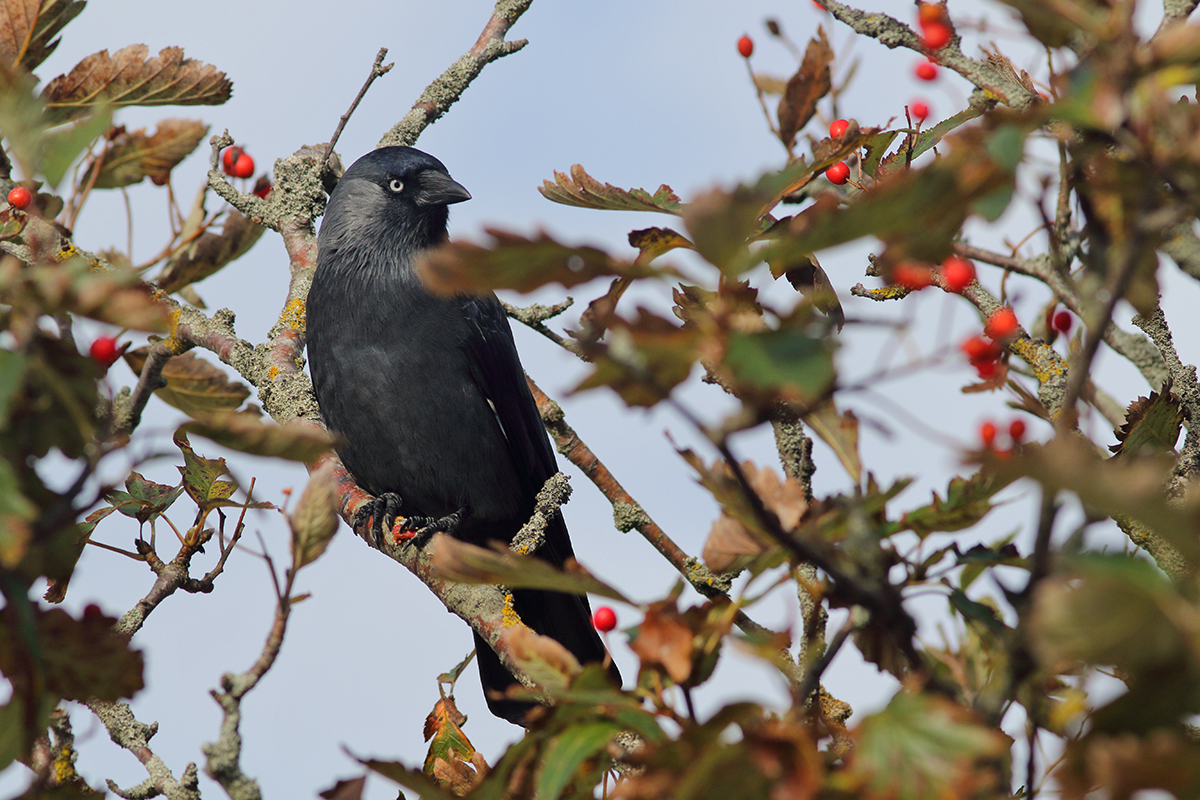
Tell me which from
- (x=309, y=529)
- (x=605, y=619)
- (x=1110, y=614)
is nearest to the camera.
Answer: (x=1110, y=614)

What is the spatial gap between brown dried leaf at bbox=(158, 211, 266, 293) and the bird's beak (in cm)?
173

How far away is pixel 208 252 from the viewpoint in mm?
3672

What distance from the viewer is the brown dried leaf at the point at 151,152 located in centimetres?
317

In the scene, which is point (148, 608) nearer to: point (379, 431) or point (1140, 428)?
point (379, 431)

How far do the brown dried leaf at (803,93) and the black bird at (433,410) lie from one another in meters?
3.02

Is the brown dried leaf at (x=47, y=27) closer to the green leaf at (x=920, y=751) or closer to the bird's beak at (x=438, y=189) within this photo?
the bird's beak at (x=438, y=189)

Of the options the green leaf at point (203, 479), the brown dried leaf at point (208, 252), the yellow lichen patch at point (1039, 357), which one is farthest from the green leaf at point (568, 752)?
the brown dried leaf at point (208, 252)

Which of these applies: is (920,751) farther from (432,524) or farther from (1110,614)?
(432,524)

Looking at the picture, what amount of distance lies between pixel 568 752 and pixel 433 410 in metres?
3.57

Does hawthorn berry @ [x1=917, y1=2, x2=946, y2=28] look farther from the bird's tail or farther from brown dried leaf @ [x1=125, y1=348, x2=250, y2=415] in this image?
the bird's tail

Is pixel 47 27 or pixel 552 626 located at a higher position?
pixel 47 27

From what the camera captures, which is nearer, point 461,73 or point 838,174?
point 838,174

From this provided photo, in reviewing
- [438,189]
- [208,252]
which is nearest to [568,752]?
[208,252]

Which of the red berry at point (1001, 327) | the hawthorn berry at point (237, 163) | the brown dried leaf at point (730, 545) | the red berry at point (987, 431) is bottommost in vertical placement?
the brown dried leaf at point (730, 545)
